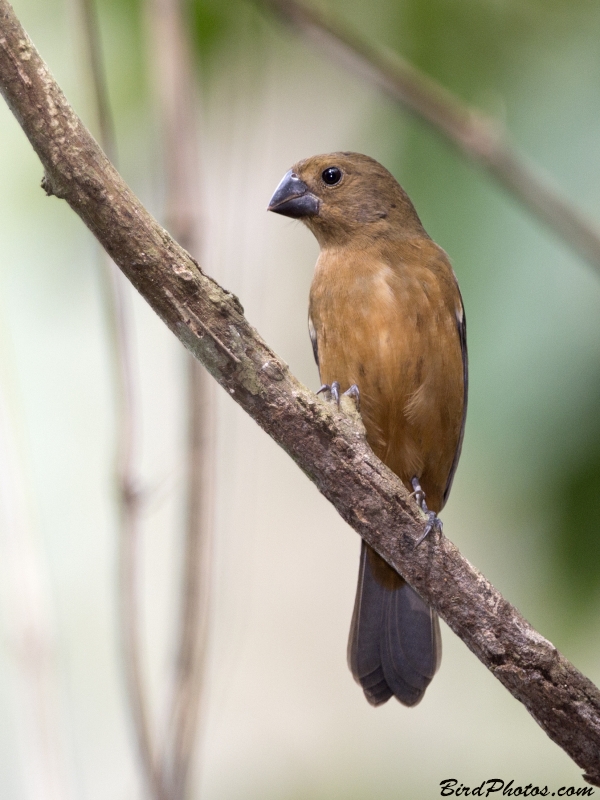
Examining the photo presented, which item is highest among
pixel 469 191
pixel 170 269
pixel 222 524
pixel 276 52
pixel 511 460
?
pixel 276 52

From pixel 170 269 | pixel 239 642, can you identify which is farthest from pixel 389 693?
pixel 170 269

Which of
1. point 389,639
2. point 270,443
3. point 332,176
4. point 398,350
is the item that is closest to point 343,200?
point 332,176

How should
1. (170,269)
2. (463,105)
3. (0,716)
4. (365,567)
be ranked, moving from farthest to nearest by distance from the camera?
(0,716) → (365,567) → (463,105) → (170,269)

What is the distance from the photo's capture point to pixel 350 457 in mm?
2031

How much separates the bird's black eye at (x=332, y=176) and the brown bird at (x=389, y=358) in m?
0.02

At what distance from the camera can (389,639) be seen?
2.93m

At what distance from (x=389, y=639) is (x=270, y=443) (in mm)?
1858

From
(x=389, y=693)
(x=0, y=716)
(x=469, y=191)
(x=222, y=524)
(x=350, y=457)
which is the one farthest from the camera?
(x=222, y=524)

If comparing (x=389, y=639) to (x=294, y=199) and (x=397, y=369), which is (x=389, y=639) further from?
A: (x=294, y=199)

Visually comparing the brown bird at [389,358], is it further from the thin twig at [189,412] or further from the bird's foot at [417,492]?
the thin twig at [189,412]

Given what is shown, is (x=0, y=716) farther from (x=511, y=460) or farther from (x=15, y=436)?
(x=511, y=460)

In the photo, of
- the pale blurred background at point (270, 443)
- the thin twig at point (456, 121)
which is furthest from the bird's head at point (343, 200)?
the thin twig at point (456, 121)

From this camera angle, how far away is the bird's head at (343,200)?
3.24 meters

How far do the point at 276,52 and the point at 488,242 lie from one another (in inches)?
43.3
